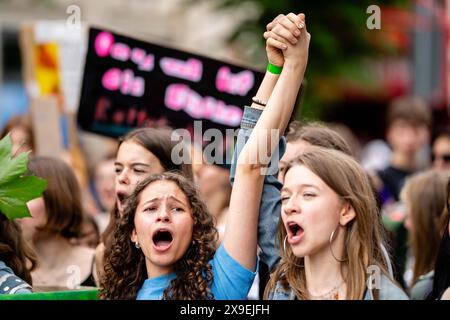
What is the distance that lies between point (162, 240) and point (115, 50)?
2.64 meters

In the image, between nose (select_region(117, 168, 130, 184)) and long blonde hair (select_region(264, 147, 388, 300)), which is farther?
nose (select_region(117, 168, 130, 184))

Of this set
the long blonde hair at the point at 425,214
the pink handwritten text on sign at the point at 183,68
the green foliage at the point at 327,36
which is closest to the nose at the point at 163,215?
the long blonde hair at the point at 425,214

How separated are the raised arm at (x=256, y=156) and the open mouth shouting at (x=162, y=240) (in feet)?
0.77

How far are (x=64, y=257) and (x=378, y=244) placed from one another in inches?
94.5

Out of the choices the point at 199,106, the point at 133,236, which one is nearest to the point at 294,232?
the point at 133,236

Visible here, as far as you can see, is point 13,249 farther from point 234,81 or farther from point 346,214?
point 234,81

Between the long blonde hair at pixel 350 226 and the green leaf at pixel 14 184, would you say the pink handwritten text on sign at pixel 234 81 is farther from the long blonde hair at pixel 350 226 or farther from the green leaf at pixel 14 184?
the long blonde hair at pixel 350 226

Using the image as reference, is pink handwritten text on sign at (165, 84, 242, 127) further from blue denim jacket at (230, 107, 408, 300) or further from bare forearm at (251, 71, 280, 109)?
bare forearm at (251, 71, 280, 109)

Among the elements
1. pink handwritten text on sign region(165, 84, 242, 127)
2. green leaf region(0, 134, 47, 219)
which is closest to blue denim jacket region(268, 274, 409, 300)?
green leaf region(0, 134, 47, 219)

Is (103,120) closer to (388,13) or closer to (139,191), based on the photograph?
(139,191)

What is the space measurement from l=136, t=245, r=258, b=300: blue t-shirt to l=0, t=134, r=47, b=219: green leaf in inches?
23.1

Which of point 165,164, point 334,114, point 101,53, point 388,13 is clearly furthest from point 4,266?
point 334,114

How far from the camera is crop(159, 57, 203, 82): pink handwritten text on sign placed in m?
6.48

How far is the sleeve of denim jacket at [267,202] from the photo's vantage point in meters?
4.02
